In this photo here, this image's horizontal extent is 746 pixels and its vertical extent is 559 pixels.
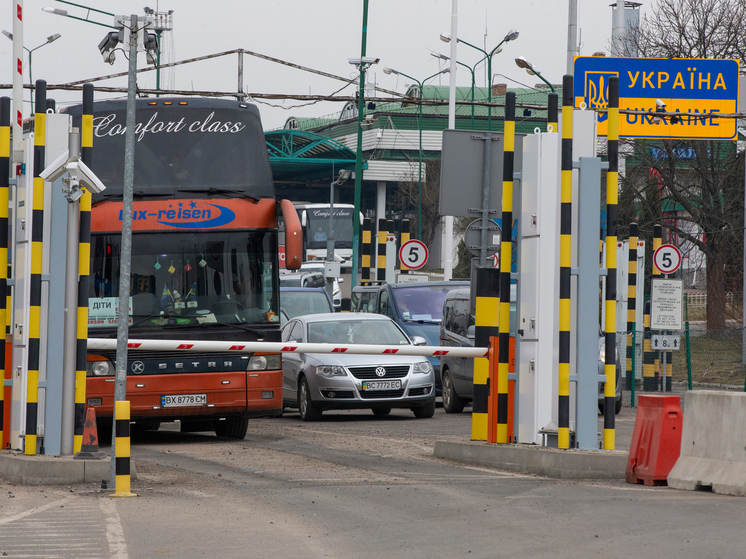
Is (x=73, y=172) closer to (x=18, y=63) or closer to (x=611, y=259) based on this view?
(x=611, y=259)

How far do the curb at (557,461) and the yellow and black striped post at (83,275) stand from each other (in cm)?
378

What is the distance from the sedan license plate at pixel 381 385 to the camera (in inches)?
706

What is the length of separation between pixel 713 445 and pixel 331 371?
8.97m

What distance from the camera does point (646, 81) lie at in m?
24.7

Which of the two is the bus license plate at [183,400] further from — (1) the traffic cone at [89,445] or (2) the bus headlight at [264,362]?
(1) the traffic cone at [89,445]

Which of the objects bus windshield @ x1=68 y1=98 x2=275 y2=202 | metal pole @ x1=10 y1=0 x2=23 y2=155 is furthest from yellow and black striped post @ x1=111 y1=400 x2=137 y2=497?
metal pole @ x1=10 y1=0 x2=23 y2=155

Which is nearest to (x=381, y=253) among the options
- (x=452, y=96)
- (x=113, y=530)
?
(x=452, y=96)

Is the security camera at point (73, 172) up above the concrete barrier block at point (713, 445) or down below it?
above

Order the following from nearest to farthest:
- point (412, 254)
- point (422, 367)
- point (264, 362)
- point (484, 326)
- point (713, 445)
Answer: point (713, 445) < point (484, 326) < point (264, 362) < point (422, 367) < point (412, 254)

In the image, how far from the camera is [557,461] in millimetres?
10453

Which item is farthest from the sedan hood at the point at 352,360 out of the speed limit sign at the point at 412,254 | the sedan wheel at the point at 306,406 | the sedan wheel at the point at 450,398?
the speed limit sign at the point at 412,254

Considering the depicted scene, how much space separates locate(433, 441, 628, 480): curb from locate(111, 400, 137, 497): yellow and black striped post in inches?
140

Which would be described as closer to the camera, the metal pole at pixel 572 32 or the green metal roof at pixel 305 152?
the metal pole at pixel 572 32

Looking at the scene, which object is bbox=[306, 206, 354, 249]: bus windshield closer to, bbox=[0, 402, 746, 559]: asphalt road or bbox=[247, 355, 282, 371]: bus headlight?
bbox=[247, 355, 282, 371]: bus headlight
